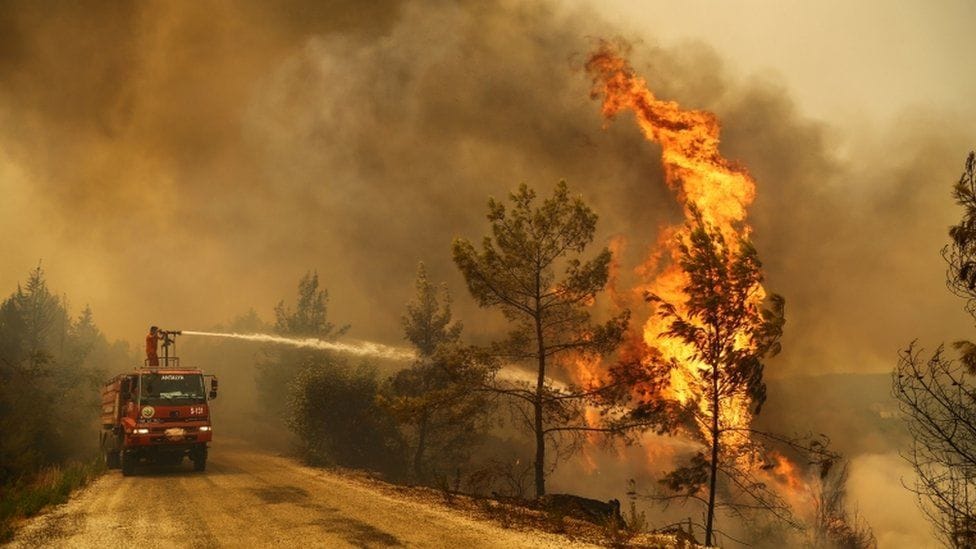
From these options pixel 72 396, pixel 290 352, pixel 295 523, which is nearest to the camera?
pixel 295 523

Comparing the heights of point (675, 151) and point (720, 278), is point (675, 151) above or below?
above

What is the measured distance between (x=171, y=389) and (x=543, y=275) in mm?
13881

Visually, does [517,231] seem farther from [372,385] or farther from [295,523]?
[372,385]

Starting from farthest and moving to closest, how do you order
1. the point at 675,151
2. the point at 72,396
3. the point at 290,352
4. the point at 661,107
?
the point at 290,352
the point at 72,396
the point at 661,107
the point at 675,151

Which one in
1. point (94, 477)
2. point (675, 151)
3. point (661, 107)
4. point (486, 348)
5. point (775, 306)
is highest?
point (661, 107)

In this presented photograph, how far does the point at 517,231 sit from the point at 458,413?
612 cm

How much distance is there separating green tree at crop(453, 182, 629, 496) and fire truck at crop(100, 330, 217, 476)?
35.6 ft

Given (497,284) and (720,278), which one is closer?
(720,278)

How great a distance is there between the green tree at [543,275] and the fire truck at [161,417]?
10.9 m

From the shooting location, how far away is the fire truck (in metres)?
19.1

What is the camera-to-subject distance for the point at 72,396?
3353 cm

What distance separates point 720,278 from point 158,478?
19.1 m

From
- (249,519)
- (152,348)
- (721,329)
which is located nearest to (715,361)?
(721,329)

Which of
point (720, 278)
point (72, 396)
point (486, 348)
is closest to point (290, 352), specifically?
point (72, 396)
